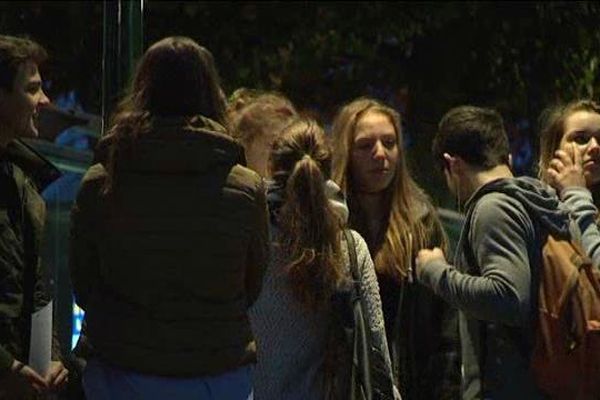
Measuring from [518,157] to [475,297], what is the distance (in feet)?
20.6

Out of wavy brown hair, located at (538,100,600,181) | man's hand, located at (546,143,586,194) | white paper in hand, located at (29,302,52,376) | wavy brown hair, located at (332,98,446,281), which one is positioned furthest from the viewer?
wavy brown hair, located at (332,98,446,281)

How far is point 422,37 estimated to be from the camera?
13227 millimetres

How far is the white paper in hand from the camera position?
518cm

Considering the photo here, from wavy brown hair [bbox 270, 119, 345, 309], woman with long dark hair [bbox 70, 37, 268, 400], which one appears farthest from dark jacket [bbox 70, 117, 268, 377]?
wavy brown hair [bbox 270, 119, 345, 309]

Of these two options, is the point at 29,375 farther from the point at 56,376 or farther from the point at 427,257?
the point at 427,257

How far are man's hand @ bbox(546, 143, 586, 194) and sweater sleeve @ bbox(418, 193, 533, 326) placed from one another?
50 cm

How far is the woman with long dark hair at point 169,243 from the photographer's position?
4.64 m

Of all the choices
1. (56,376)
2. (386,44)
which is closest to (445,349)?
(56,376)

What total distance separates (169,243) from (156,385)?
0.40 meters

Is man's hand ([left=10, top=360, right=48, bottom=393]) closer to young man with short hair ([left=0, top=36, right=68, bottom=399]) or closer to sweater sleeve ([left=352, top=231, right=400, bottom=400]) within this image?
young man with short hair ([left=0, top=36, right=68, bottom=399])

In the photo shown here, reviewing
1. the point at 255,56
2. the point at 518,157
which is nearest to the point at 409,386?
the point at 518,157

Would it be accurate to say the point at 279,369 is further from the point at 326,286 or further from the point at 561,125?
the point at 561,125

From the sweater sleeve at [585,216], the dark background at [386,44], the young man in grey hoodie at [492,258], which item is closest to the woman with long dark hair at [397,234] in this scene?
the young man in grey hoodie at [492,258]

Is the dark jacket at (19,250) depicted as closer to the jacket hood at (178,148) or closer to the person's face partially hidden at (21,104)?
the person's face partially hidden at (21,104)
